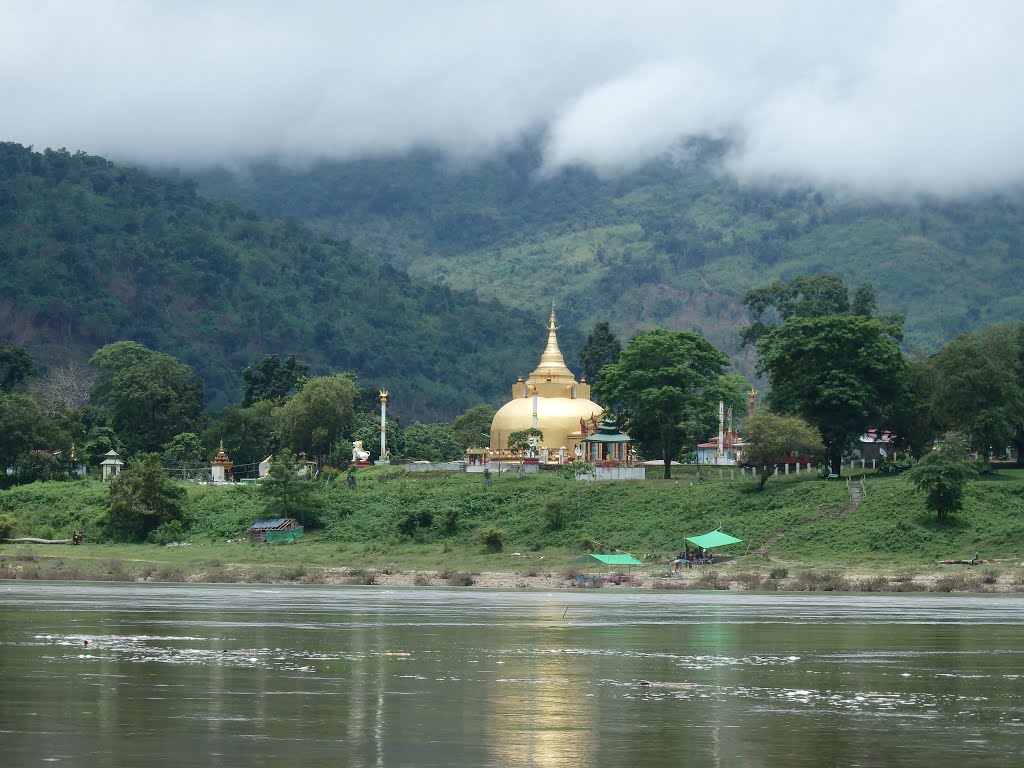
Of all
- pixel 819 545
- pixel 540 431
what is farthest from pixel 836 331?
pixel 540 431

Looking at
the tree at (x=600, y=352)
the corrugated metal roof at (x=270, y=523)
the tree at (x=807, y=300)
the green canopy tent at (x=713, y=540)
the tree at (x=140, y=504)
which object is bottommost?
the green canopy tent at (x=713, y=540)

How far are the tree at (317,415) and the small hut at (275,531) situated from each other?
19965mm

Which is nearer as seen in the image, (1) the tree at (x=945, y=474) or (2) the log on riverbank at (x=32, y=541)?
(1) the tree at (x=945, y=474)

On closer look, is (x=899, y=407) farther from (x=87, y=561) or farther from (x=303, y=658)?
(x=303, y=658)

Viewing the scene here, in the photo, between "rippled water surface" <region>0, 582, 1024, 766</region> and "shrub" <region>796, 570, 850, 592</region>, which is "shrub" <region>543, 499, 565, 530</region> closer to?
"shrub" <region>796, 570, 850, 592</region>

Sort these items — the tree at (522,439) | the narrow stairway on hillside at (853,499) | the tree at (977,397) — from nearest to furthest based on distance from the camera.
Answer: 1. the narrow stairway on hillside at (853,499)
2. the tree at (977,397)
3. the tree at (522,439)

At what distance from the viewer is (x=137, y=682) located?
34.5 m

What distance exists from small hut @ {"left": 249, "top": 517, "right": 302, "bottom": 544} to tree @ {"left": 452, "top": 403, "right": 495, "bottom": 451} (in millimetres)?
36185

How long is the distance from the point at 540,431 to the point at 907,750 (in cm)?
8044

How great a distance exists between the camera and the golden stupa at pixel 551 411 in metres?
109

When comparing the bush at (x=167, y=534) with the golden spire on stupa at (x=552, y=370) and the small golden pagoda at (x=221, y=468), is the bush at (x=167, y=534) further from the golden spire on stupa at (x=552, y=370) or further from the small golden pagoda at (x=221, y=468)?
the golden spire on stupa at (x=552, y=370)

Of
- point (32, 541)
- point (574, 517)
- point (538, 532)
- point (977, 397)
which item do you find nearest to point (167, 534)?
point (32, 541)

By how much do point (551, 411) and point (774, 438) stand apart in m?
26.7

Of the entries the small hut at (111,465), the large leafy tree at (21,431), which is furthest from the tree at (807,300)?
the large leafy tree at (21,431)
